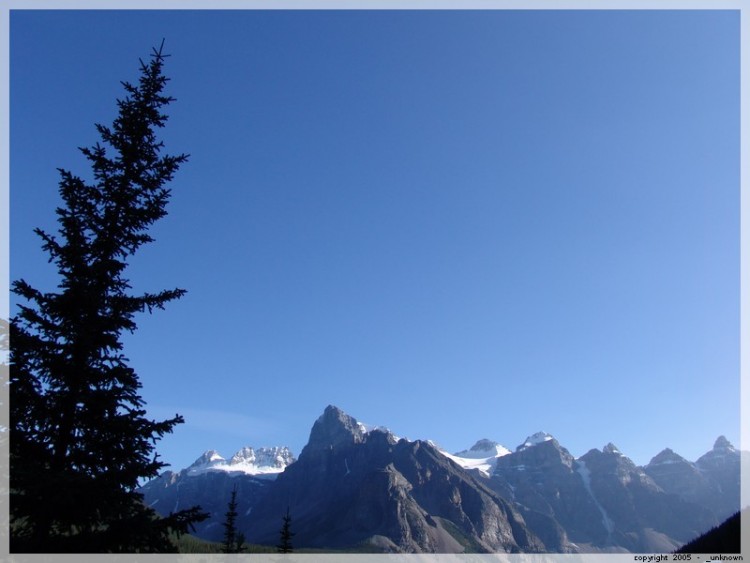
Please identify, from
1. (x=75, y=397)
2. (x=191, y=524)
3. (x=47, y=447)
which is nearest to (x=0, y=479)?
(x=47, y=447)

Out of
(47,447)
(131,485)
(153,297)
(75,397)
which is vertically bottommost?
(131,485)

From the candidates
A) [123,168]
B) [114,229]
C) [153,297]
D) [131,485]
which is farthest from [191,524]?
[123,168]

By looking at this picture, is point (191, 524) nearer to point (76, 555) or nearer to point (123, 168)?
point (76, 555)

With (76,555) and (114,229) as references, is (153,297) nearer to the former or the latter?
(114,229)

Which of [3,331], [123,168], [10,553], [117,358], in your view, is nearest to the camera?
[10,553]

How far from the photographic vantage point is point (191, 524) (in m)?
15.2

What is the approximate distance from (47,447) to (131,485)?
233cm

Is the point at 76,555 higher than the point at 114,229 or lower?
lower

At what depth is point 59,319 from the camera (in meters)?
15.5

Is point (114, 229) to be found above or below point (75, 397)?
above

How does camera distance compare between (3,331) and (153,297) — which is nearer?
(3,331)

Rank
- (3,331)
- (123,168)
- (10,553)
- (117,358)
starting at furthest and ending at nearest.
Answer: (123,168)
(117,358)
(3,331)
(10,553)

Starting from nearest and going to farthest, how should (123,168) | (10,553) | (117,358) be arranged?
1. (10,553)
2. (117,358)
3. (123,168)

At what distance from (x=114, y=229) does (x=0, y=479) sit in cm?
721
